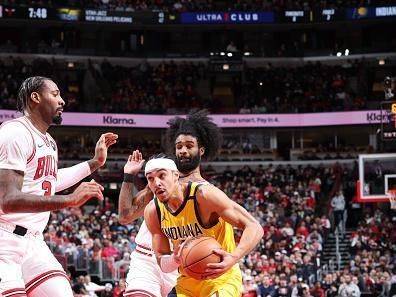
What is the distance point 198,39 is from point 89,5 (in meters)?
6.06

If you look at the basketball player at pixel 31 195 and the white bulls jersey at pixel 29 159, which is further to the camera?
the white bulls jersey at pixel 29 159

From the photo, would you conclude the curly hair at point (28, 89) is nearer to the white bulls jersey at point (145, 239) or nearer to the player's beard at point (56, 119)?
the player's beard at point (56, 119)

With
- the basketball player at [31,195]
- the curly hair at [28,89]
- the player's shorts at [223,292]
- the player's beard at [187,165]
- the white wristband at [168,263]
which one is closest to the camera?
the basketball player at [31,195]

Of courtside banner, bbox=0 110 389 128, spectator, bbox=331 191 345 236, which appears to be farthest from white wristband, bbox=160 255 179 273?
courtside banner, bbox=0 110 389 128

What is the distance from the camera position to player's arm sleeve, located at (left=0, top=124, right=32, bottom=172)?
6004 mm

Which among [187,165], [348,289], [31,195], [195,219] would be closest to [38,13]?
[348,289]

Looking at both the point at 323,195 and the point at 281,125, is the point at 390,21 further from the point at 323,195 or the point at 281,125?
the point at 323,195

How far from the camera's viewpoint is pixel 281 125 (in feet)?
121

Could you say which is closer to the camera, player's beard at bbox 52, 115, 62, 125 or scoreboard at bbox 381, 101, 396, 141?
player's beard at bbox 52, 115, 62, 125

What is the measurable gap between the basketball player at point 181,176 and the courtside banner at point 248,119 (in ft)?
88.8

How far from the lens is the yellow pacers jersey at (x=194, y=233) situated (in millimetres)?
6348

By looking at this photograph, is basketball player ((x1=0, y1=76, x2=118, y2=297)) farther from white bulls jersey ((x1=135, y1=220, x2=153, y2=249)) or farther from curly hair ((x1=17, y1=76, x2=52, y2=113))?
white bulls jersey ((x1=135, y1=220, x2=153, y2=249))

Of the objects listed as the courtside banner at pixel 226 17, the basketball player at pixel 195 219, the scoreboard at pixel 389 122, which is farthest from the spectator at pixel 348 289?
the courtside banner at pixel 226 17

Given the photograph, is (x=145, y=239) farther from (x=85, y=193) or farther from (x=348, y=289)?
(x=348, y=289)
